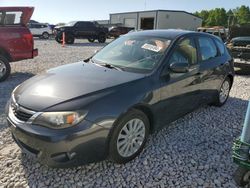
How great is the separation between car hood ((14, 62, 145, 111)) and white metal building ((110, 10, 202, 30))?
42676 mm

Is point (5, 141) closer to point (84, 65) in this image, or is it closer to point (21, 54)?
point (84, 65)

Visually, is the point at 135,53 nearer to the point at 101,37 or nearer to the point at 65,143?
the point at 65,143

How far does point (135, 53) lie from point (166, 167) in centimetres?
174

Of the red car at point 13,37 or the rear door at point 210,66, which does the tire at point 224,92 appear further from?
the red car at point 13,37

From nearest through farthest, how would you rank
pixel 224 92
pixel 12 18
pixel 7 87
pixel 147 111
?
pixel 147 111, pixel 224 92, pixel 7 87, pixel 12 18

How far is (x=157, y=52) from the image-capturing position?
398 centimetres

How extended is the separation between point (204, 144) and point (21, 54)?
19.5ft

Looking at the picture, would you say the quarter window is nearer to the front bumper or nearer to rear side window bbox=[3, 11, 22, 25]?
the front bumper

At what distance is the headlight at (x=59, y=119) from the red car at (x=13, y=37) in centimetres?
513

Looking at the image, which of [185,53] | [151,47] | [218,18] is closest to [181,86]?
[185,53]

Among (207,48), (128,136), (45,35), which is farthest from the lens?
(45,35)

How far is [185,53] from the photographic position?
14.1 ft

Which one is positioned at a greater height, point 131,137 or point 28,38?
point 28,38

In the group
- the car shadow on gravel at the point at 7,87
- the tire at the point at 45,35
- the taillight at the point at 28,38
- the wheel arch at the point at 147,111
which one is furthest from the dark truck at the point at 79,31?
the wheel arch at the point at 147,111
